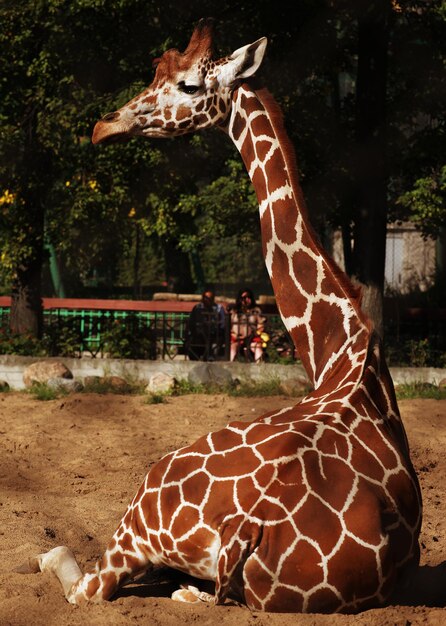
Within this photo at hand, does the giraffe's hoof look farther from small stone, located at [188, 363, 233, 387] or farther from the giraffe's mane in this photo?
small stone, located at [188, 363, 233, 387]

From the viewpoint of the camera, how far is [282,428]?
16.4 ft

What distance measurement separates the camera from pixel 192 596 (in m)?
5.14

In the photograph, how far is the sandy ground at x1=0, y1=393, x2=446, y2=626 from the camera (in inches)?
194

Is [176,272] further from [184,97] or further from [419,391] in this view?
[184,97]

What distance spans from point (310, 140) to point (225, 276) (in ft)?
111

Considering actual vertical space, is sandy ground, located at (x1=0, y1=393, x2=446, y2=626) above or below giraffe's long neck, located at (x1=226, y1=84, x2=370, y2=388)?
below

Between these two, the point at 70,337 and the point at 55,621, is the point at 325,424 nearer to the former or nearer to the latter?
the point at 55,621

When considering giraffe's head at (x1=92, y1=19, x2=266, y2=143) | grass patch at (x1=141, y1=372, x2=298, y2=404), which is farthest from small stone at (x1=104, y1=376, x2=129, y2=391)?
giraffe's head at (x1=92, y1=19, x2=266, y2=143)

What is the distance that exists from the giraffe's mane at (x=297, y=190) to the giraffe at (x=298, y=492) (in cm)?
1

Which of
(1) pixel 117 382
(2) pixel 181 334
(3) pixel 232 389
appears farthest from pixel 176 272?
(3) pixel 232 389

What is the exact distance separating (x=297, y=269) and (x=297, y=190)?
0.50 metres

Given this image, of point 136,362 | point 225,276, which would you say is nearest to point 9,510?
point 136,362

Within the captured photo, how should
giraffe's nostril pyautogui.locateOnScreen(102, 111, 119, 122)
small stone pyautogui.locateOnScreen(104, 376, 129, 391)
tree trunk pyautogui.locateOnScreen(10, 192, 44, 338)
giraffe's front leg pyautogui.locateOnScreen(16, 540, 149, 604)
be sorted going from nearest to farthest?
giraffe's front leg pyautogui.locateOnScreen(16, 540, 149, 604), giraffe's nostril pyautogui.locateOnScreen(102, 111, 119, 122), small stone pyautogui.locateOnScreen(104, 376, 129, 391), tree trunk pyautogui.locateOnScreen(10, 192, 44, 338)

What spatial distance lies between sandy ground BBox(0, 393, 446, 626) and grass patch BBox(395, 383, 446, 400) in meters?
0.56
